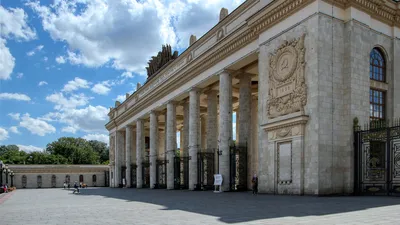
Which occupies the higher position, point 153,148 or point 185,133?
point 185,133

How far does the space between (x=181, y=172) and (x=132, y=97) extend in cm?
1685

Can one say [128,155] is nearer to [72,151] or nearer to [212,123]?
[212,123]

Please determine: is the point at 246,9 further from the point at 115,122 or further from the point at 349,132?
the point at 115,122

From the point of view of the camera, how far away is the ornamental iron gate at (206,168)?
95.7ft

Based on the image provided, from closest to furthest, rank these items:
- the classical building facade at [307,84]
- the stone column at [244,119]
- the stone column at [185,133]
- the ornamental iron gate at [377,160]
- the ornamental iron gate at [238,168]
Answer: the ornamental iron gate at [377,160]
the classical building facade at [307,84]
the ornamental iron gate at [238,168]
the stone column at [244,119]
the stone column at [185,133]

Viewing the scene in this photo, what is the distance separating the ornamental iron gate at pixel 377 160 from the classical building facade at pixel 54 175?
196 ft

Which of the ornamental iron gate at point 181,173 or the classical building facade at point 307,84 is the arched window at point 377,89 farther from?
the ornamental iron gate at point 181,173

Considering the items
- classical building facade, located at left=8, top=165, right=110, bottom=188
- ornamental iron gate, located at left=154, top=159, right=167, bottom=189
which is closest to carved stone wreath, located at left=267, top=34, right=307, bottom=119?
ornamental iron gate, located at left=154, top=159, right=167, bottom=189

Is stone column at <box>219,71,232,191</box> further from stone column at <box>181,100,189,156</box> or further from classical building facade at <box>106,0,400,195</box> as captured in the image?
stone column at <box>181,100,189,156</box>

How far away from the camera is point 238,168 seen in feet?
82.5

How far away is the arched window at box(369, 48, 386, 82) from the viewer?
19.0 m

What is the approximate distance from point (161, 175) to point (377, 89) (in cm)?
2405

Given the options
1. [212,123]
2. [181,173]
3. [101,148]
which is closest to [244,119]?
[212,123]

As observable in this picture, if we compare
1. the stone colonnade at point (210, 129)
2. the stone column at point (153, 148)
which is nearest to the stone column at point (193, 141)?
the stone colonnade at point (210, 129)
